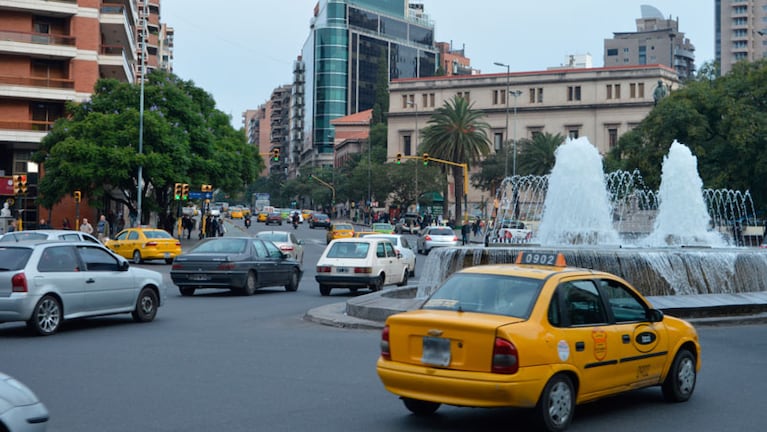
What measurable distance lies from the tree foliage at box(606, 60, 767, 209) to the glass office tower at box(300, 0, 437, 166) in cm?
10651

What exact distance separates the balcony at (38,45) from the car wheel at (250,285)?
38.6 meters

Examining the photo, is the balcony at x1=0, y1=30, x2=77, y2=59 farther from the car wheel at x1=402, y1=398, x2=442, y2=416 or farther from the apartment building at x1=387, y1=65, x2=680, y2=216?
the car wheel at x1=402, y1=398, x2=442, y2=416

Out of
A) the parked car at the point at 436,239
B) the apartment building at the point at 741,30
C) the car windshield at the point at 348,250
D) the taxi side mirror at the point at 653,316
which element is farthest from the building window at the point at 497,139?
the taxi side mirror at the point at 653,316

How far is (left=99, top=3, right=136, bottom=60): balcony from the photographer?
62.9 m

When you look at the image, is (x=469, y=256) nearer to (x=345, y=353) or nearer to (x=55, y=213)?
(x=345, y=353)

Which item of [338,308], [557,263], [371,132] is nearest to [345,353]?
[557,263]

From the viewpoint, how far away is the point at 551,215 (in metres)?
37.5

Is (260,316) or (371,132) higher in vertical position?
(371,132)

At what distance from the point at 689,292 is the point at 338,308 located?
732cm

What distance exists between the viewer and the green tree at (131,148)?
52.0m

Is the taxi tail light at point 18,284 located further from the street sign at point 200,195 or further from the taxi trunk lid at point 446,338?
the street sign at point 200,195

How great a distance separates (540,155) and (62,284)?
3157 inches

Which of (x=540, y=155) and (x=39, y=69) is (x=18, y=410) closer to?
(x=39, y=69)

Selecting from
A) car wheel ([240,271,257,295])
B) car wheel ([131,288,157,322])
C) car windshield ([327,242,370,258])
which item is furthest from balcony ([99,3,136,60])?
car wheel ([131,288,157,322])
